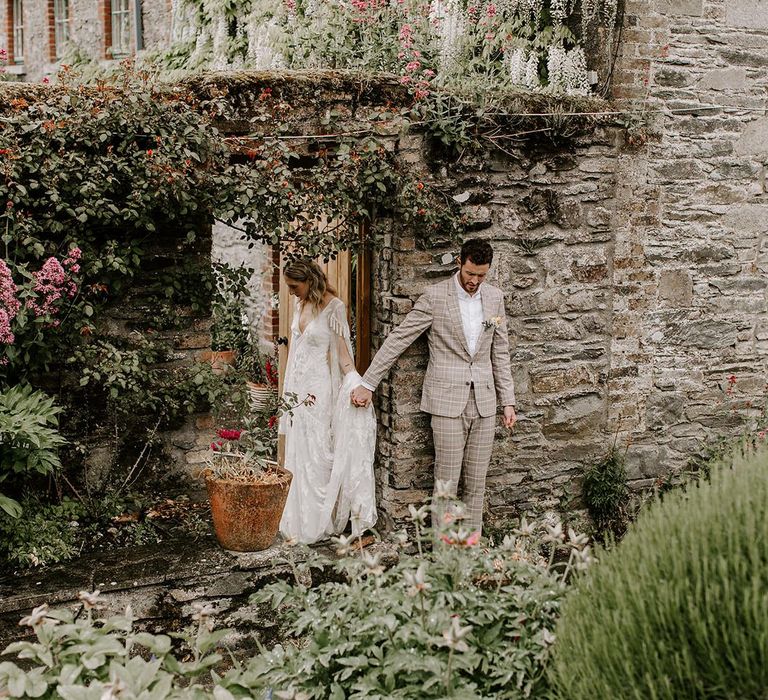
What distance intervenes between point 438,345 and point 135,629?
7.62 feet

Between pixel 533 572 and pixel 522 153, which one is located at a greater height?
pixel 522 153

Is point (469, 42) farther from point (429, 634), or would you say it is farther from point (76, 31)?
point (76, 31)

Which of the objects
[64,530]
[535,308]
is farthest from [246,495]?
[535,308]

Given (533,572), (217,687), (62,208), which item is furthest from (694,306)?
(217,687)

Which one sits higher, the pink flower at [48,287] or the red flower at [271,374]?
the pink flower at [48,287]

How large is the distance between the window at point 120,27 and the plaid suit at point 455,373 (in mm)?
8314

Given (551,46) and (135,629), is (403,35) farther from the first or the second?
(135,629)

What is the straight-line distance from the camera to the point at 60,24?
46.3 feet

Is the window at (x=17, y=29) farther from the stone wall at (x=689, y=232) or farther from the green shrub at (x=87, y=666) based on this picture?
the green shrub at (x=87, y=666)

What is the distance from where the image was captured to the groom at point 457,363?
→ 565 cm

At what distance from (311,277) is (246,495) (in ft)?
4.66

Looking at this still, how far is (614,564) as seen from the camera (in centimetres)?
274

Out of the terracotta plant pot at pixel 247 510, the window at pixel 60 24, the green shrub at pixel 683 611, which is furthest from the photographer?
the window at pixel 60 24

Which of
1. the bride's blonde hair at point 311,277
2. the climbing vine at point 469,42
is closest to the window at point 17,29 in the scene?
the climbing vine at point 469,42
